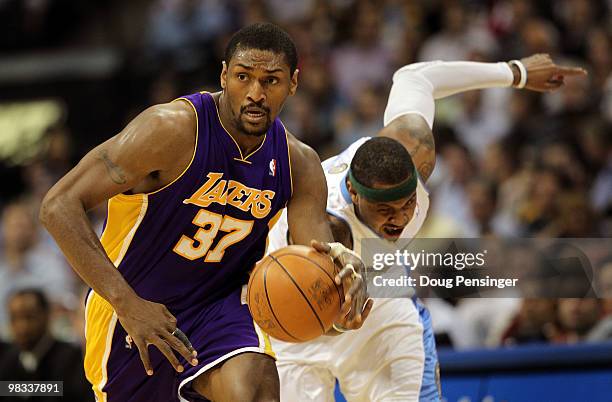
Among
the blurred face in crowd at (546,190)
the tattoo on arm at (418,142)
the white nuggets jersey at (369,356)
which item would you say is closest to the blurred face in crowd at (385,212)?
the white nuggets jersey at (369,356)

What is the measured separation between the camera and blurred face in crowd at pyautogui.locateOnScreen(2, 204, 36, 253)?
10.3 metres

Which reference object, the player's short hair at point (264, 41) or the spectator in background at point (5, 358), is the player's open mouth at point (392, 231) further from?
the spectator in background at point (5, 358)

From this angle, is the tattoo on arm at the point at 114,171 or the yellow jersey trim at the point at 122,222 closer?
the tattoo on arm at the point at 114,171

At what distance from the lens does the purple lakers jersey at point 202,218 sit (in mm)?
4723

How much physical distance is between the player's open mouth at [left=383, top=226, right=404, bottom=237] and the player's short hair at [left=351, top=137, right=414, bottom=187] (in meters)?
0.34

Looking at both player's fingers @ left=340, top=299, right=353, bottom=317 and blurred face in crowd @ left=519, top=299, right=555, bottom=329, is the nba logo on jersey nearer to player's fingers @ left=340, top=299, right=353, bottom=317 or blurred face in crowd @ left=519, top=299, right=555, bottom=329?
player's fingers @ left=340, top=299, right=353, bottom=317

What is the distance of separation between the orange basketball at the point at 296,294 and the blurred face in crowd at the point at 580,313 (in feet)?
9.64

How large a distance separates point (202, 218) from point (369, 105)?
5940mm

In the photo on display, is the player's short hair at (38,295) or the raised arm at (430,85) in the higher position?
the raised arm at (430,85)

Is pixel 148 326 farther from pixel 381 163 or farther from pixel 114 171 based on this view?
pixel 381 163

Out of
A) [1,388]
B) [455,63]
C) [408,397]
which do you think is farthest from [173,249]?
[1,388]

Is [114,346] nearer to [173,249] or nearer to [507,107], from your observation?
[173,249]

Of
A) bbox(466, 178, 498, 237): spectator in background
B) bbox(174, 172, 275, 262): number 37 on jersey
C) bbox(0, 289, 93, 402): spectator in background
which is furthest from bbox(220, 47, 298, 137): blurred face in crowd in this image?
bbox(466, 178, 498, 237): spectator in background

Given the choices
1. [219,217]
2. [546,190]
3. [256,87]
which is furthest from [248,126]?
[546,190]
